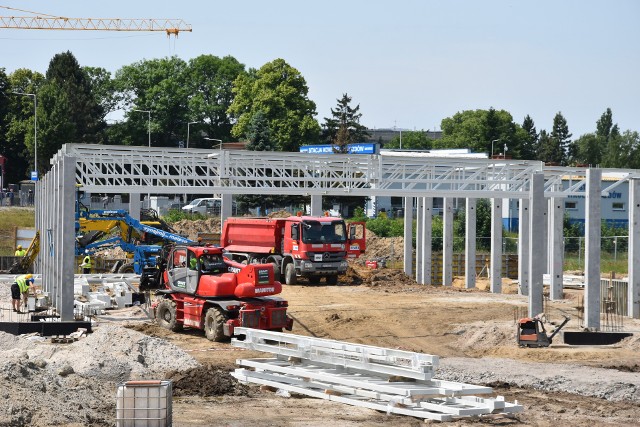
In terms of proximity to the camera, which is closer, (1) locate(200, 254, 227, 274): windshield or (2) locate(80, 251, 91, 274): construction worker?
(1) locate(200, 254, 227, 274): windshield

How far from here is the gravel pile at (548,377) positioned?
18.6 metres

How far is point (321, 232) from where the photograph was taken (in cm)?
3588

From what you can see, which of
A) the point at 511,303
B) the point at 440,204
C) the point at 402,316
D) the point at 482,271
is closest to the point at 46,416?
the point at 402,316

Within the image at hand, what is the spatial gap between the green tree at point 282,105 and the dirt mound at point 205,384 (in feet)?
206

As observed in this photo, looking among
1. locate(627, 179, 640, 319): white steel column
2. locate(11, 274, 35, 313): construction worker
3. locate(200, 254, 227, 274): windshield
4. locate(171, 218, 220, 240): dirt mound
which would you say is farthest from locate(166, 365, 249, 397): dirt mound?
locate(171, 218, 220, 240): dirt mound

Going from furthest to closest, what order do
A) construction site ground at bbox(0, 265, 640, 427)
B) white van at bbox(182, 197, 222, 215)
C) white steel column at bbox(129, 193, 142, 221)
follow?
white van at bbox(182, 197, 222, 215) < white steel column at bbox(129, 193, 142, 221) < construction site ground at bbox(0, 265, 640, 427)

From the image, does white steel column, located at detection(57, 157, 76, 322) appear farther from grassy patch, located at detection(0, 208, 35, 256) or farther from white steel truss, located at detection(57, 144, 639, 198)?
grassy patch, located at detection(0, 208, 35, 256)

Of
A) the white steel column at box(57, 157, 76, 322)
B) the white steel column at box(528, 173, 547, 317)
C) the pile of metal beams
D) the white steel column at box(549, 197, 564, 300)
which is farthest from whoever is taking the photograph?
the white steel column at box(549, 197, 564, 300)

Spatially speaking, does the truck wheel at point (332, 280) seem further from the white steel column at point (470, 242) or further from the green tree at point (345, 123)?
the green tree at point (345, 123)

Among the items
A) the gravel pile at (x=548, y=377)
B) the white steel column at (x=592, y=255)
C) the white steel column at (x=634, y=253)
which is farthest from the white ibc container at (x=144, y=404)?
the white steel column at (x=634, y=253)

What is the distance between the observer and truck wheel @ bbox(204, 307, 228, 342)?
2391 centimetres

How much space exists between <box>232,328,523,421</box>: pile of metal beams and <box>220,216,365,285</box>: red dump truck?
1549cm

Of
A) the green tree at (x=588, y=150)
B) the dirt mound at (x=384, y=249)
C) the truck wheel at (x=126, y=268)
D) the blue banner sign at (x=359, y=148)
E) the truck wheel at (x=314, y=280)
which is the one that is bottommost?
the truck wheel at (x=314, y=280)

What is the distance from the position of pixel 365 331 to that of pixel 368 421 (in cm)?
1034
